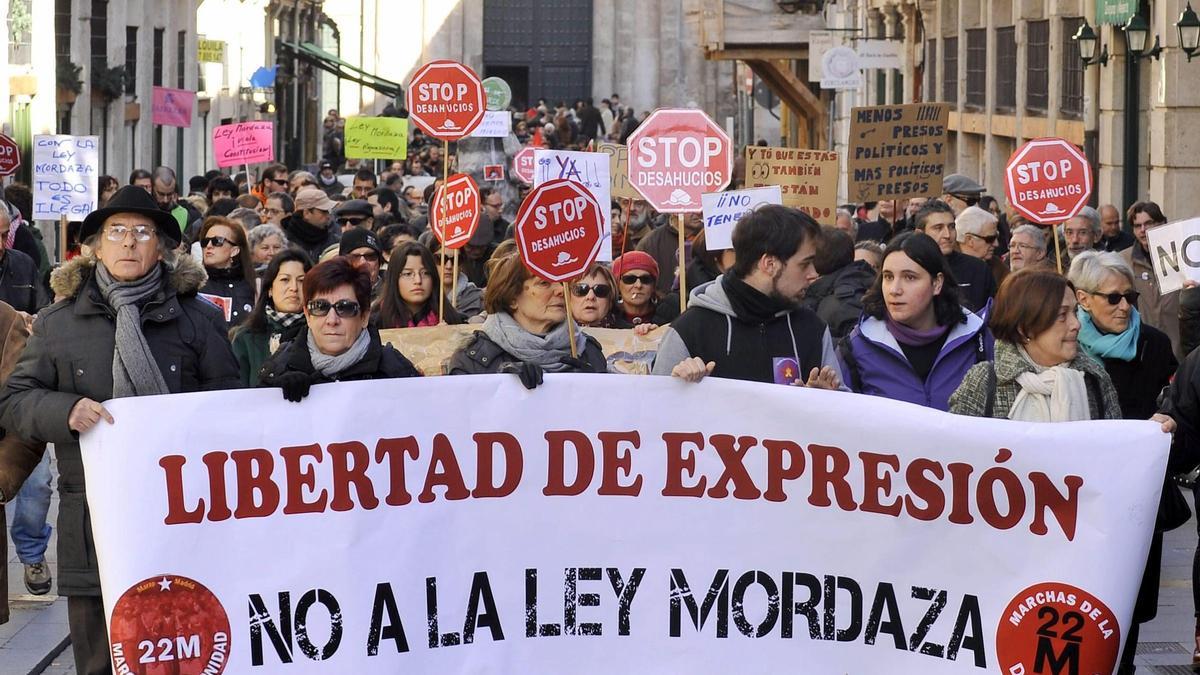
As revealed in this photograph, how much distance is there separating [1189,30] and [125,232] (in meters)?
12.1

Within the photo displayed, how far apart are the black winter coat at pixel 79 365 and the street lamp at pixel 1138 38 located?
12.9 metres

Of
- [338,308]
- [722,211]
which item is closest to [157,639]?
[338,308]

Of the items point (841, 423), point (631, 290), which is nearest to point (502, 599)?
point (841, 423)

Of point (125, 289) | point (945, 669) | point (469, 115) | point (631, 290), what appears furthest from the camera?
→ point (469, 115)

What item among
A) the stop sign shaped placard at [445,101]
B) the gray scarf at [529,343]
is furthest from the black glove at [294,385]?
the stop sign shaped placard at [445,101]

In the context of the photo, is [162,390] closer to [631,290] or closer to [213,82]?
[631,290]

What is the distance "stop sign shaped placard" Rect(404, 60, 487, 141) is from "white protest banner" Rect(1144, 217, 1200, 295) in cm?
526

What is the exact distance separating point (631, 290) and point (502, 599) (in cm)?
468

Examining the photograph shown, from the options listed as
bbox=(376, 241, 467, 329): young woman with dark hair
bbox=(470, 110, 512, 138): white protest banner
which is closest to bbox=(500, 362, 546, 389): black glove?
bbox=(376, 241, 467, 329): young woman with dark hair

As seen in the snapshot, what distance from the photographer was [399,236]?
12992 millimetres

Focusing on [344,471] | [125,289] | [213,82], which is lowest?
[344,471]

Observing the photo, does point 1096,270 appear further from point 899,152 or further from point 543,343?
point 899,152

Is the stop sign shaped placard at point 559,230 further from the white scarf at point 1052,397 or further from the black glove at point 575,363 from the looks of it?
the white scarf at point 1052,397

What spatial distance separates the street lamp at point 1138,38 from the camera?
1822 cm
